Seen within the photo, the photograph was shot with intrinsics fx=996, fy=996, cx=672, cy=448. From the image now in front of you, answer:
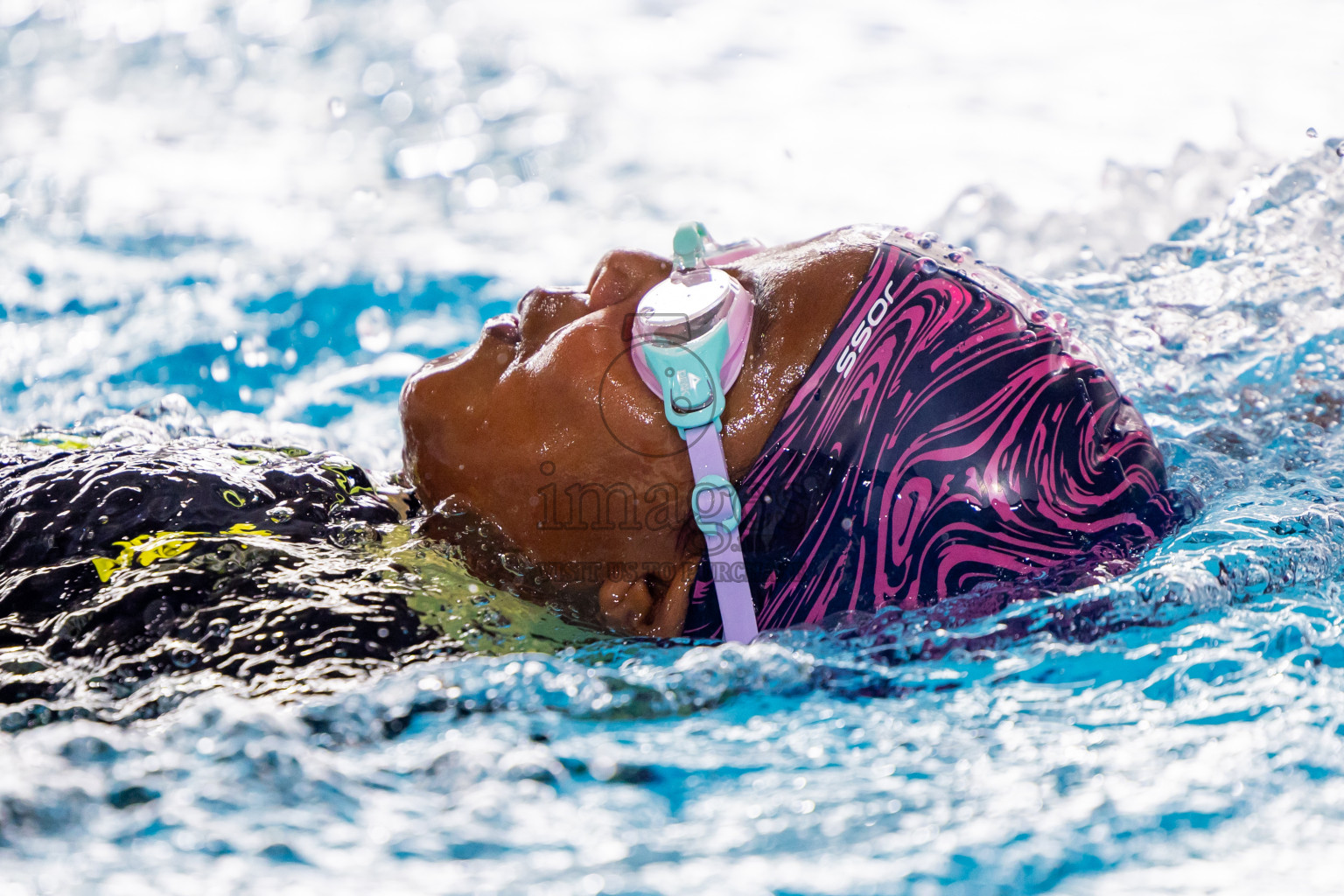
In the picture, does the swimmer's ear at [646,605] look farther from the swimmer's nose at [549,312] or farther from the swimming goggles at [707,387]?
the swimmer's nose at [549,312]

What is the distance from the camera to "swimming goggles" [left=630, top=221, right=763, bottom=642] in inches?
69.9

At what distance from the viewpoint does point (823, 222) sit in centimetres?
563

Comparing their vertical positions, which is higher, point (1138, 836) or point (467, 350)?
point (467, 350)

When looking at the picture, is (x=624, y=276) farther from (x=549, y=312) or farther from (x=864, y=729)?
(x=864, y=729)

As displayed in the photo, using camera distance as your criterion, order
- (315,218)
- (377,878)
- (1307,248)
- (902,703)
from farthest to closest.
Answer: (315,218) < (1307,248) < (902,703) < (377,878)

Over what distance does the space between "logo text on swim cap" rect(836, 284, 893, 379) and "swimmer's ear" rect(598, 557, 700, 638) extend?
44 cm

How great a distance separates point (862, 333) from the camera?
1788 millimetres

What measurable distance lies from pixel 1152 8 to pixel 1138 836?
23.3ft

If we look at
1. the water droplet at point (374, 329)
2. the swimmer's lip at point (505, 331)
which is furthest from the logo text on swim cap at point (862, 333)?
the water droplet at point (374, 329)

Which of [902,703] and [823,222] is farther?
[823,222]

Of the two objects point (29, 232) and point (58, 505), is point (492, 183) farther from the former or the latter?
Result: point (58, 505)

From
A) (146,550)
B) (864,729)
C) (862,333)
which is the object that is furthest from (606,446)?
(146,550)

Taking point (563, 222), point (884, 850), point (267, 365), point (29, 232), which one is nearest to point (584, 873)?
point (884, 850)

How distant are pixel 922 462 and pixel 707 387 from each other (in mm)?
399
